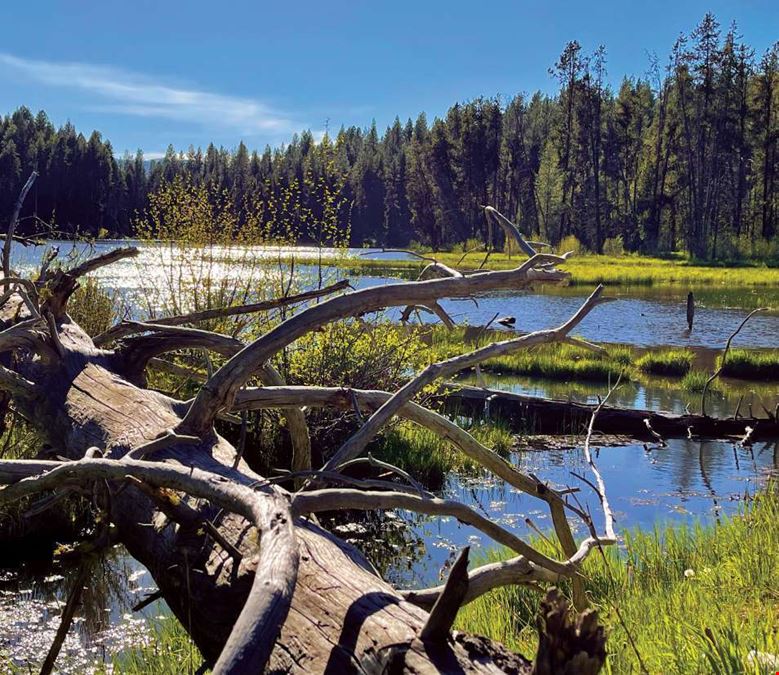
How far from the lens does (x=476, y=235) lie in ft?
236

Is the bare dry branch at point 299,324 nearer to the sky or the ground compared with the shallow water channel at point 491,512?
nearer to the sky

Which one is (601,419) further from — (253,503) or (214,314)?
(253,503)

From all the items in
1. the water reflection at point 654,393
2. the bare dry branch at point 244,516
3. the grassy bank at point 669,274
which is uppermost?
the grassy bank at point 669,274

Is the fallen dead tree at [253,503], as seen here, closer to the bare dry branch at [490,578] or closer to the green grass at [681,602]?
the bare dry branch at [490,578]

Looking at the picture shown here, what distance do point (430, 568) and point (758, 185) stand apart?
200 feet

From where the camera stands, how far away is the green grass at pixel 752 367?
1551cm

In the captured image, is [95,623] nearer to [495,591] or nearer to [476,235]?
[495,591]

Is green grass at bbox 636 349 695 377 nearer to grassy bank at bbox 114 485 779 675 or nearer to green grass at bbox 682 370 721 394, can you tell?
green grass at bbox 682 370 721 394

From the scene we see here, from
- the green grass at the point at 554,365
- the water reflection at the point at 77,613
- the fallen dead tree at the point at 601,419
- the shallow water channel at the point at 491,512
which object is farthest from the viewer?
the green grass at the point at 554,365

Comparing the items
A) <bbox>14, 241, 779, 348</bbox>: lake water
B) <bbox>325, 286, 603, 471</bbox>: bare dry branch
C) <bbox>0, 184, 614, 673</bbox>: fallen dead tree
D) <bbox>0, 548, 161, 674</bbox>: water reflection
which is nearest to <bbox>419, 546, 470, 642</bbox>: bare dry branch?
<bbox>0, 184, 614, 673</bbox>: fallen dead tree

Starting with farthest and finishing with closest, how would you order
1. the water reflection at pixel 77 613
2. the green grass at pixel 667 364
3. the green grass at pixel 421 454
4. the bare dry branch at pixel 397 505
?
the green grass at pixel 667 364
the green grass at pixel 421 454
the water reflection at pixel 77 613
the bare dry branch at pixel 397 505

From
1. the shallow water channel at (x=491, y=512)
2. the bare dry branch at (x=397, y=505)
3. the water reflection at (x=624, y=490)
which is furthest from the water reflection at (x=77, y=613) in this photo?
the bare dry branch at (x=397, y=505)

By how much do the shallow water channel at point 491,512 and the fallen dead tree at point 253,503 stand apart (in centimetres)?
90

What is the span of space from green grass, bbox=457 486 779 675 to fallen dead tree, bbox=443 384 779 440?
16.2ft
